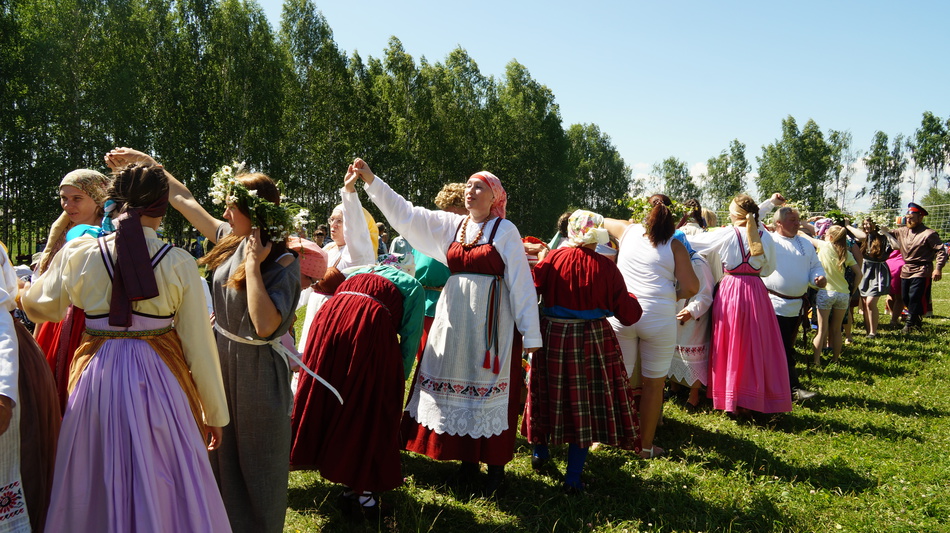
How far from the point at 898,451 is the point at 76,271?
6038 mm

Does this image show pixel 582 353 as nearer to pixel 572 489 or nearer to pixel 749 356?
pixel 572 489

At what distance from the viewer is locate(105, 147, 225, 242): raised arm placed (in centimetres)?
289

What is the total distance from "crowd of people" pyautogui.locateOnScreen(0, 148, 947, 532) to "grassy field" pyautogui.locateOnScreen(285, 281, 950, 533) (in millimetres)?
228

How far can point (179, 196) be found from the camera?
10.1 feet

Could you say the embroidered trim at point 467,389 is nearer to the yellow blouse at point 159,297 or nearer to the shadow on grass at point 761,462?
the yellow blouse at point 159,297

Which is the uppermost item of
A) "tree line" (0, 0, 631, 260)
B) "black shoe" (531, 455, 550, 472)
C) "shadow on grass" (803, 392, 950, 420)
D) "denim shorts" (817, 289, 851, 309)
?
"tree line" (0, 0, 631, 260)

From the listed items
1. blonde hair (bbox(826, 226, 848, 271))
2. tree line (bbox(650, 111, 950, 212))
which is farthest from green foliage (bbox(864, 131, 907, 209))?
blonde hair (bbox(826, 226, 848, 271))

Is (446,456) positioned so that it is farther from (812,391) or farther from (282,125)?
(282,125)

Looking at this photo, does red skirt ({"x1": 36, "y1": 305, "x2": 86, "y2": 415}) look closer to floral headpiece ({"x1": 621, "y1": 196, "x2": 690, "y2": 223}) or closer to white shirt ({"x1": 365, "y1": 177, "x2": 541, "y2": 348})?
white shirt ({"x1": 365, "y1": 177, "x2": 541, "y2": 348})

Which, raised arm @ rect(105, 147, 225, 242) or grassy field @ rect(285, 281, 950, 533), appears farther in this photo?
grassy field @ rect(285, 281, 950, 533)

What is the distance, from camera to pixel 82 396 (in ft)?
7.27

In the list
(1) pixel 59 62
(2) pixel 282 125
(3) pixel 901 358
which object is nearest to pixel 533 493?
(3) pixel 901 358

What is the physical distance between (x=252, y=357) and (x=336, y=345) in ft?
2.42

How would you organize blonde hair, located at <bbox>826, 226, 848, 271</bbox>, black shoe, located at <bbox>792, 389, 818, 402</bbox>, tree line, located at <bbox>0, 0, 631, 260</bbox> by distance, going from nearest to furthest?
black shoe, located at <bbox>792, 389, 818, 402</bbox> < blonde hair, located at <bbox>826, 226, 848, 271</bbox> < tree line, located at <bbox>0, 0, 631, 260</bbox>
